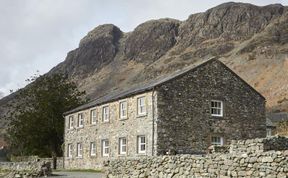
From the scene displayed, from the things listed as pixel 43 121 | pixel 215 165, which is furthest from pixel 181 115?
pixel 43 121

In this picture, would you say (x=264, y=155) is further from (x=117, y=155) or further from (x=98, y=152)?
(x=98, y=152)

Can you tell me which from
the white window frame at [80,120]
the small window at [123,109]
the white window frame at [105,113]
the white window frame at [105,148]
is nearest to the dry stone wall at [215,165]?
the small window at [123,109]

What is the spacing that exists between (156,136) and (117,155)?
6.33 metres

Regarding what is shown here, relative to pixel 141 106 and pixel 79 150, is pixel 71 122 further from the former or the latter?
pixel 141 106

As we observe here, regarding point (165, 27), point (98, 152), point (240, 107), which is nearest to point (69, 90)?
point (98, 152)

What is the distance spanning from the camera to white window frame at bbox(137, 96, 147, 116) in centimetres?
3788

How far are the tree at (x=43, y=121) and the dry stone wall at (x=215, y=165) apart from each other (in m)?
39.0

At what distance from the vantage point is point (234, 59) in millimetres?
119688

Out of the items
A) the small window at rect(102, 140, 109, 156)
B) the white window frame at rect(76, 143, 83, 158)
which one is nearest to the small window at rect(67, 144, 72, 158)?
the white window frame at rect(76, 143, 83, 158)

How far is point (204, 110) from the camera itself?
38469 millimetres

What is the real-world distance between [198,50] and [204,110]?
113681mm

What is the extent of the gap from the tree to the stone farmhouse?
21.2 m

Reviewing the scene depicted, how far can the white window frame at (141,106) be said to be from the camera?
124ft

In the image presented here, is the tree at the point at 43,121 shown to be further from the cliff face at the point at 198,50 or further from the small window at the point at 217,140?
the cliff face at the point at 198,50
